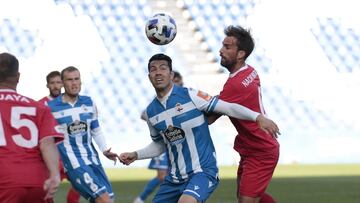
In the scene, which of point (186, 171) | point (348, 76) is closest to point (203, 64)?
point (348, 76)

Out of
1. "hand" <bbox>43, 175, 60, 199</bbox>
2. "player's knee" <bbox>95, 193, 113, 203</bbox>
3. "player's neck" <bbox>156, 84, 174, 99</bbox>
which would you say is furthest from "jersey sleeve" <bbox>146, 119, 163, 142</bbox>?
"hand" <bbox>43, 175, 60, 199</bbox>

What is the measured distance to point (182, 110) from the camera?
21.5ft

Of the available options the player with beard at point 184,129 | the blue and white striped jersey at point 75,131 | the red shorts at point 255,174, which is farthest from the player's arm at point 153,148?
the blue and white striped jersey at point 75,131

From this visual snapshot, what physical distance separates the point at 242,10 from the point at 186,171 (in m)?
28.2

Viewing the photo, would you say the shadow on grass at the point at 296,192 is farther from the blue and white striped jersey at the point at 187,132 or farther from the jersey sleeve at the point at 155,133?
the blue and white striped jersey at the point at 187,132

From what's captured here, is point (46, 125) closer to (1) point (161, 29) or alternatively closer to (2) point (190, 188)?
(2) point (190, 188)

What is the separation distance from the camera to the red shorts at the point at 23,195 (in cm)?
493

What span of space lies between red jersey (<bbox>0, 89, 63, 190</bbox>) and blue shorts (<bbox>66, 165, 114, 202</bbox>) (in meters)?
3.33

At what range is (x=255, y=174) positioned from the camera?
707 centimetres

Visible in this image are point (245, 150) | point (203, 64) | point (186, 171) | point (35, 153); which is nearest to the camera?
point (35, 153)

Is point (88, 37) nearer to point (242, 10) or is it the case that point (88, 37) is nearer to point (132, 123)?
point (132, 123)

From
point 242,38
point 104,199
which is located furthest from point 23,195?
point 104,199

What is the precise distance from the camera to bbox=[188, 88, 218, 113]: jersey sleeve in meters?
6.52

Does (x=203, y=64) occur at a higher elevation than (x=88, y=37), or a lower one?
lower
